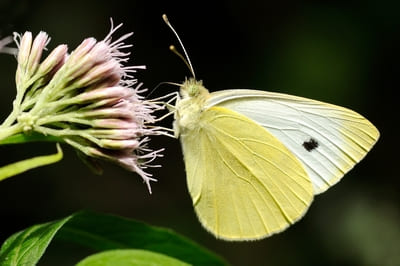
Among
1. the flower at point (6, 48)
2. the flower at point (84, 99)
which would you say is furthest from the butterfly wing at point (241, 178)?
the flower at point (6, 48)

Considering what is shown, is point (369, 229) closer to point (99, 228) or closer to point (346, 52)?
point (346, 52)

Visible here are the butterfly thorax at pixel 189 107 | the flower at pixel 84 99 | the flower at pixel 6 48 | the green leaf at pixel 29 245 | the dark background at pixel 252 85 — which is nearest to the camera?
the green leaf at pixel 29 245

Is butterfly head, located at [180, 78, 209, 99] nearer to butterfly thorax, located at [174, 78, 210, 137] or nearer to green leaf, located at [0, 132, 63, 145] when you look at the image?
butterfly thorax, located at [174, 78, 210, 137]

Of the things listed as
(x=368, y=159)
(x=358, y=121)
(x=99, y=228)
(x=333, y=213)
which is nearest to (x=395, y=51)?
(x=368, y=159)

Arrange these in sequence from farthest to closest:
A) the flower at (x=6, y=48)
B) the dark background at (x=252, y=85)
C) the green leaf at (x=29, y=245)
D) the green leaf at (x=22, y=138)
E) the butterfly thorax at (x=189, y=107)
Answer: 1. the dark background at (x=252, y=85)
2. the butterfly thorax at (x=189, y=107)
3. the flower at (x=6, y=48)
4. the green leaf at (x=22, y=138)
5. the green leaf at (x=29, y=245)

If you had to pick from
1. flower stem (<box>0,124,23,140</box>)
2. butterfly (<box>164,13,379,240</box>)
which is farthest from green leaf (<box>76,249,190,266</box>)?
butterfly (<box>164,13,379,240</box>)

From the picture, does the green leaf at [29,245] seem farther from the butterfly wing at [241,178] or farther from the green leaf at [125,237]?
the butterfly wing at [241,178]

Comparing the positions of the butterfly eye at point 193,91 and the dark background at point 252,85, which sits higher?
the butterfly eye at point 193,91
